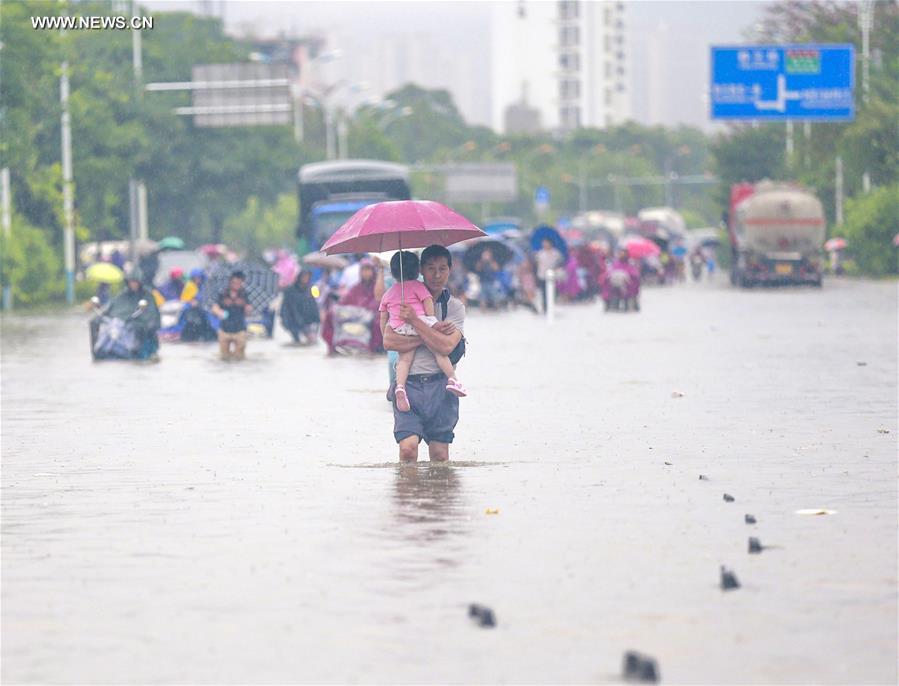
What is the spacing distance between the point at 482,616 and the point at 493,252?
130 feet

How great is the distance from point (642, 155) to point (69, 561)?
586 ft

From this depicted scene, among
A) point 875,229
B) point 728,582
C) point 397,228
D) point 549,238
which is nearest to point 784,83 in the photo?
point 875,229

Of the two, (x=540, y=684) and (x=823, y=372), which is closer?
(x=540, y=684)

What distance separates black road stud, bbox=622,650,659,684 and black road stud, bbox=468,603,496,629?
924 millimetres

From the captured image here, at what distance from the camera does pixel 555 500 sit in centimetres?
1179

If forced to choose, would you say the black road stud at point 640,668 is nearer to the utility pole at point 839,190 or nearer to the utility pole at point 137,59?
the utility pole at point 137,59

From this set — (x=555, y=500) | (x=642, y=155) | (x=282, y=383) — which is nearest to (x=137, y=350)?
(x=282, y=383)

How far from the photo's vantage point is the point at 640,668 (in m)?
6.89

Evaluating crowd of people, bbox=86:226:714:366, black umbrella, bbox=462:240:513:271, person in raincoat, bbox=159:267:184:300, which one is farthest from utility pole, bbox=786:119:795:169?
person in raincoat, bbox=159:267:184:300

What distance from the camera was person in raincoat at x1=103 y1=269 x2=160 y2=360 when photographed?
90.2 ft

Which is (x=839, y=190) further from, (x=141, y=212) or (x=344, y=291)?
(x=344, y=291)

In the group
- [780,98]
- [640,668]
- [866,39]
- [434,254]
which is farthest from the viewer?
[866,39]

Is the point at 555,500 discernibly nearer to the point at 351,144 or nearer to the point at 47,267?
the point at 47,267

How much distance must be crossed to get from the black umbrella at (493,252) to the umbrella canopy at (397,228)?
33.2 m
